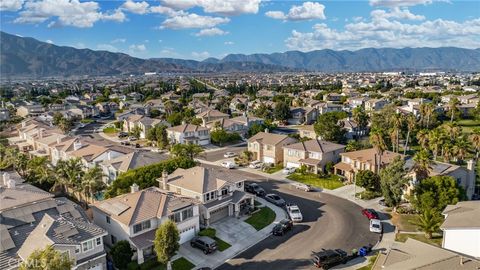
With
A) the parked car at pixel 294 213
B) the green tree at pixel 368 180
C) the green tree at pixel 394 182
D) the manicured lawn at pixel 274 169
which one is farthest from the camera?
the manicured lawn at pixel 274 169

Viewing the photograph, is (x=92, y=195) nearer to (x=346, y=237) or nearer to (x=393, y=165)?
(x=346, y=237)

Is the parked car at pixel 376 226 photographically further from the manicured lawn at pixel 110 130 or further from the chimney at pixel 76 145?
the manicured lawn at pixel 110 130

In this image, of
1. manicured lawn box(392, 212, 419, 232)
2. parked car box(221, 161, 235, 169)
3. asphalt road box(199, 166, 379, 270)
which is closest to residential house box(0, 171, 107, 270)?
asphalt road box(199, 166, 379, 270)

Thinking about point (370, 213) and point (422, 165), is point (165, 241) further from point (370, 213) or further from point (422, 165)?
point (422, 165)

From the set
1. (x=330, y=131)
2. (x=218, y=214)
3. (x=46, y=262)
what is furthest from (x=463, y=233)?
(x=330, y=131)

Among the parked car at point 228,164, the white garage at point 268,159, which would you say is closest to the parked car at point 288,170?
the white garage at point 268,159

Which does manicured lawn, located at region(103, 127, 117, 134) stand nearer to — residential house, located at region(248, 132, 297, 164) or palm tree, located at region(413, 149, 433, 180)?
residential house, located at region(248, 132, 297, 164)

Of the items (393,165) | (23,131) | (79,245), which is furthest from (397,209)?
(23,131)
